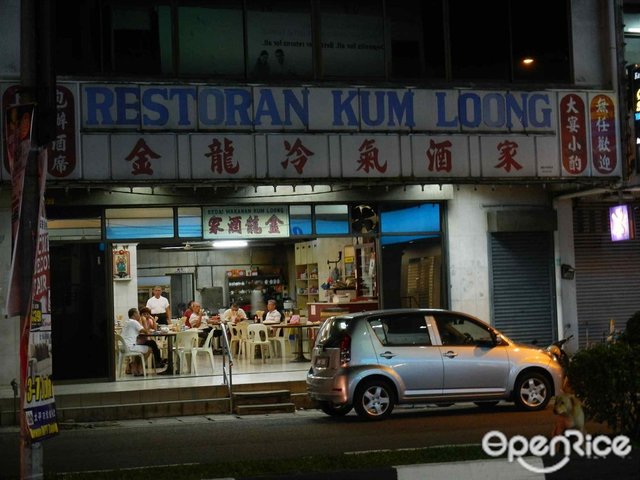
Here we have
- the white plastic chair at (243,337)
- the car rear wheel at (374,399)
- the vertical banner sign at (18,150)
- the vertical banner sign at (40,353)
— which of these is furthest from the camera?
the white plastic chair at (243,337)

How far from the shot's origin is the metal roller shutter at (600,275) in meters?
20.8

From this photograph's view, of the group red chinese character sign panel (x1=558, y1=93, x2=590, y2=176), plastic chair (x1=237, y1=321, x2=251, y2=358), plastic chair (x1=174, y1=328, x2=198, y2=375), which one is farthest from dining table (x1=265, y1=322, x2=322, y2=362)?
red chinese character sign panel (x1=558, y1=93, x2=590, y2=176)

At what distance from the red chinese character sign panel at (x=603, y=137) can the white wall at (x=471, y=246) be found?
6.71 feet

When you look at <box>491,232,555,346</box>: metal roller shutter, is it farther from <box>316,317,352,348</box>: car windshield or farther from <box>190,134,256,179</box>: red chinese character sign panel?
<box>316,317,352,348</box>: car windshield

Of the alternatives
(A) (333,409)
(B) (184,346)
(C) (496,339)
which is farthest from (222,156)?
(C) (496,339)

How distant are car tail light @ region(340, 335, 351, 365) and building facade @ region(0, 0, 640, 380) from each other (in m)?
4.28

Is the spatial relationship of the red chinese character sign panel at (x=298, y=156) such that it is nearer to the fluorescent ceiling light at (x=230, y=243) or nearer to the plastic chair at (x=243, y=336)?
the fluorescent ceiling light at (x=230, y=243)

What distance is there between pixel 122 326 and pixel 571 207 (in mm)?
10040

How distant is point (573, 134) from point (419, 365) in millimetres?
7146

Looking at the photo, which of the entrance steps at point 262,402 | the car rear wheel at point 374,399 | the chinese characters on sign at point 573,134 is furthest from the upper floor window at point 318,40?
the car rear wheel at point 374,399

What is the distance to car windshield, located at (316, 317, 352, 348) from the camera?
48.1 ft

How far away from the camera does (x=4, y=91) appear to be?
16.6 meters

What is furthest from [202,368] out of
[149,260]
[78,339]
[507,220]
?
[507,220]

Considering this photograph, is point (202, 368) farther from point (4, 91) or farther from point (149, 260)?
point (4, 91)
